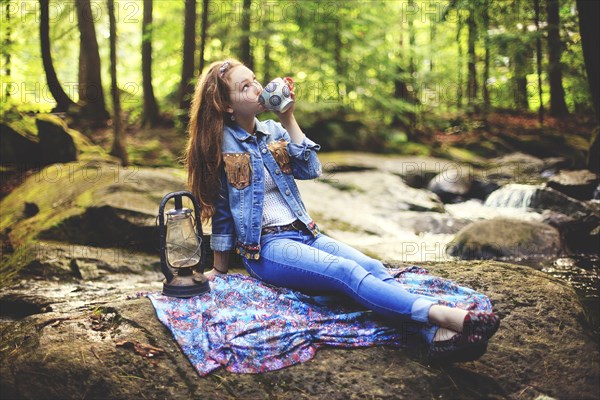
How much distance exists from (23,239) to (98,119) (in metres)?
8.00

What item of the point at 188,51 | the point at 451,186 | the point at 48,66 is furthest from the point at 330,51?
the point at 48,66

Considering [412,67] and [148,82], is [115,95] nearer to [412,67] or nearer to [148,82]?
[148,82]

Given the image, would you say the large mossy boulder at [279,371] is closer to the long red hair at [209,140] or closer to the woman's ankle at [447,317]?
the woman's ankle at [447,317]

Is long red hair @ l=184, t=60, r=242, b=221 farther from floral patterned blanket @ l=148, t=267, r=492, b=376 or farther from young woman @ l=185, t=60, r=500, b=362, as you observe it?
floral patterned blanket @ l=148, t=267, r=492, b=376

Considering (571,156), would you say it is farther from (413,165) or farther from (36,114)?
(36,114)

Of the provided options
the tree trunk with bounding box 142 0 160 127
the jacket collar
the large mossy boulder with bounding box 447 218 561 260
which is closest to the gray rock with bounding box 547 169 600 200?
the large mossy boulder with bounding box 447 218 561 260

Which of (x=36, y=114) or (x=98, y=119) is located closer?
(x=36, y=114)

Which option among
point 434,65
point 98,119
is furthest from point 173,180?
point 434,65

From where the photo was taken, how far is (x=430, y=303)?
8.80ft

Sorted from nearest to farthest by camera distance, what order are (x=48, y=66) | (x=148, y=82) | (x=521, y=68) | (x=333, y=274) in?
1. (x=333, y=274)
2. (x=48, y=66)
3. (x=521, y=68)
4. (x=148, y=82)

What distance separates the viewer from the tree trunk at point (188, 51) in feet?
41.9

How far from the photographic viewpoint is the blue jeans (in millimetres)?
2771

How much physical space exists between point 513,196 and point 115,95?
790cm

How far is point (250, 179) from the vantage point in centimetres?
334
